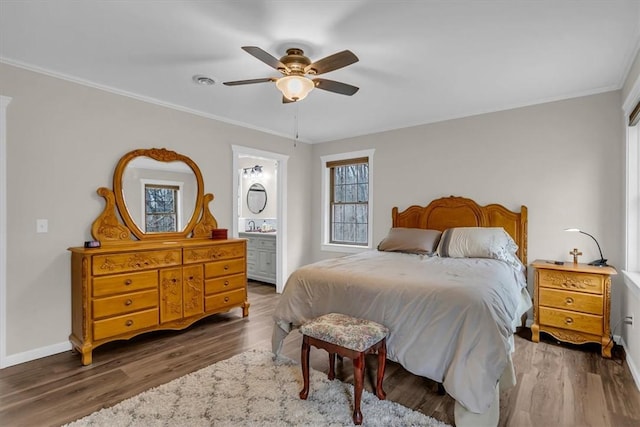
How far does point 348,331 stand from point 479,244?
207cm

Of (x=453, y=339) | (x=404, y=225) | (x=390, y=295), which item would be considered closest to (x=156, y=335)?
(x=390, y=295)

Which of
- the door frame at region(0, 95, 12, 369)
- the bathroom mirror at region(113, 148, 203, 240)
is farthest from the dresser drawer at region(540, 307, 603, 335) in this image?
the door frame at region(0, 95, 12, 369)

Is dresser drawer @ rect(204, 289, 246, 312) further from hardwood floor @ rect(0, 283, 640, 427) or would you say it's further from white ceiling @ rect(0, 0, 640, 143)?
white ceiling @ rect(0, 0, 640, 143)

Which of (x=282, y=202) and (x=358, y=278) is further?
(x=282, y=202)

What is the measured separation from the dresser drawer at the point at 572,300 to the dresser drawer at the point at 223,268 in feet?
10.6

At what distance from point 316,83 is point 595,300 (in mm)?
3098

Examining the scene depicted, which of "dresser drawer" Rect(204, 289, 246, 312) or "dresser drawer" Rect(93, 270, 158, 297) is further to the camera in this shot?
"dresser drawer" Rect(204, 289, 246, 312)

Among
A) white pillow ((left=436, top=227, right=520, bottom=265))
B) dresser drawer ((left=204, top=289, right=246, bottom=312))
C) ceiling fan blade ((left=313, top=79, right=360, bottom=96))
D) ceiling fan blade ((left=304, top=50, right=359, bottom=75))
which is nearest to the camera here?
ceiling fan blade ((left=304, top=50, right=359, bottom=75))

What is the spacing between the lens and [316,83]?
248 cm

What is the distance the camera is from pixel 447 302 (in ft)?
6.70

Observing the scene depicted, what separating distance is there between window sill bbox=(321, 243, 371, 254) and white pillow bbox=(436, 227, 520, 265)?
152 centimetres

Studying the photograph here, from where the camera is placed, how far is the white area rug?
1.99 meters

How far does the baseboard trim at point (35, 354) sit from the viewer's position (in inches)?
107

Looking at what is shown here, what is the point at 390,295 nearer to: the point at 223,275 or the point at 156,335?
the point at 223,275
